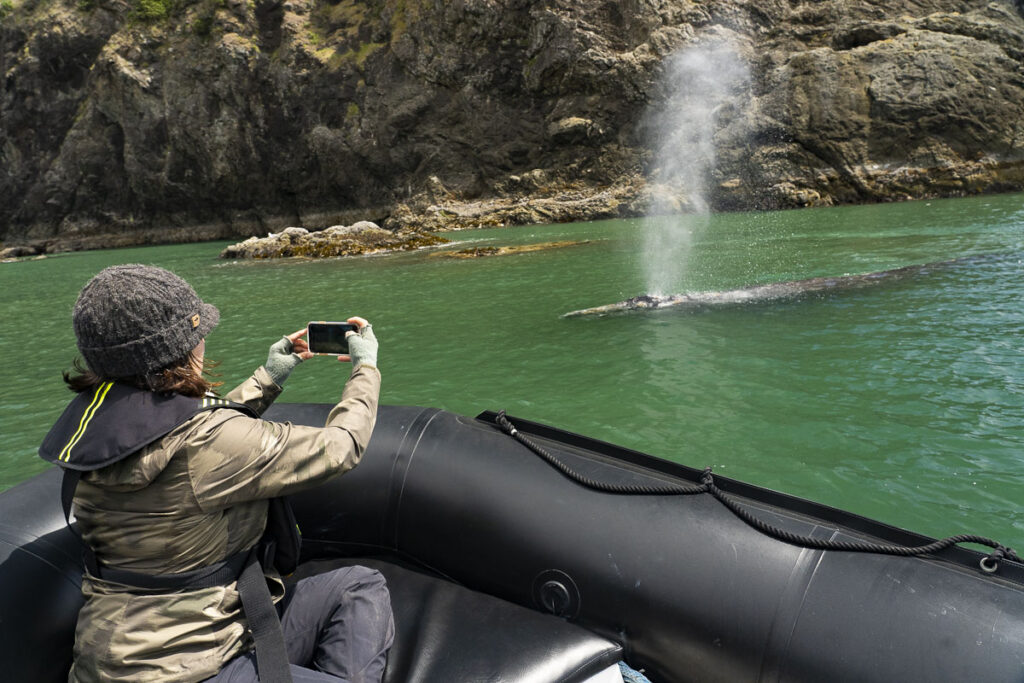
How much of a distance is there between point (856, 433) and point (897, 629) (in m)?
3.21

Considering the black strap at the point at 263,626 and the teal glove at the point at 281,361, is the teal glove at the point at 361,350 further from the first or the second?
the black strap at the point at 263,626

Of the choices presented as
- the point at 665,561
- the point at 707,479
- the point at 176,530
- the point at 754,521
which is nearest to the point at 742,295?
the point at 707,479

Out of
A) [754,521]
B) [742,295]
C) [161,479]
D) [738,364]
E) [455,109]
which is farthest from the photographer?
[455,109]

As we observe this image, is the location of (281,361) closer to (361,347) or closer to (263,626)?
(361,347)

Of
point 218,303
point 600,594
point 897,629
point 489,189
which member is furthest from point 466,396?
point 489,189

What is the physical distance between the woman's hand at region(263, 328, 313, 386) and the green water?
9.87ft

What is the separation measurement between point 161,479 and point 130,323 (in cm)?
41

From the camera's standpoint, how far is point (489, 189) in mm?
35875

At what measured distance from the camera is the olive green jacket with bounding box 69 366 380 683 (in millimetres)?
1718

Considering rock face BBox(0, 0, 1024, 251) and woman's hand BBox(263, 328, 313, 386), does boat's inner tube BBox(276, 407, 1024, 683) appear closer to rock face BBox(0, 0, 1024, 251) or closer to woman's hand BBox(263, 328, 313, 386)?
woman's hand BBox(263, 328, 313, 386)

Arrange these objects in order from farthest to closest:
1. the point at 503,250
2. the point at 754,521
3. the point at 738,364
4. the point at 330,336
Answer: the point at 503,250
the point at 738,364
the point at 330,336
the point at 754,521

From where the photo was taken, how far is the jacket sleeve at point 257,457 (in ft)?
5.75

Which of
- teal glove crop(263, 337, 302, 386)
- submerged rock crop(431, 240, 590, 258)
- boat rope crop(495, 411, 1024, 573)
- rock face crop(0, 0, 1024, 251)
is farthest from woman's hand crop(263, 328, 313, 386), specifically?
rock face crop(0, 0, 1024, 251)

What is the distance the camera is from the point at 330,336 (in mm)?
2537
